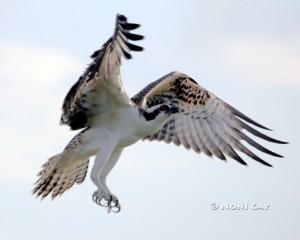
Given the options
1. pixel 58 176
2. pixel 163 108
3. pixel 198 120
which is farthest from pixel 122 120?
pixel 198 120

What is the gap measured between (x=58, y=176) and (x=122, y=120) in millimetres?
1478

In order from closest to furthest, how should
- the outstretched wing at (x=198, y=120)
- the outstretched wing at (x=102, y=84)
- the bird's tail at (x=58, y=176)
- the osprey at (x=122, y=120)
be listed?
1. the outstretched wing at (x=102, y=84)
2. the osprey at (x=122, y=120)
3. the bird's tail at (x=58, y=176)
4. the outstretched wing at (x=198, y=120)

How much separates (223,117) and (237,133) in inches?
12.7

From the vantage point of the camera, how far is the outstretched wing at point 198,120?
15.7m

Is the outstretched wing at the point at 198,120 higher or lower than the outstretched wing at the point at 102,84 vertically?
lower

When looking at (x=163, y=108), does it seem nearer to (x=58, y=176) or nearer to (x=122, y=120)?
(x=122, y=120)

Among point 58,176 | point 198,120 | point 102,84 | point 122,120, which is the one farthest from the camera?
point 198,120

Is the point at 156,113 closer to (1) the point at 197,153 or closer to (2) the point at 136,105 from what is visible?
(2) the point at 136,105

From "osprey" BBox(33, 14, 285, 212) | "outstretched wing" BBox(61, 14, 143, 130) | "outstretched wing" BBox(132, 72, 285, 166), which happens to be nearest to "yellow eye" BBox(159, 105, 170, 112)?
"osprey" BBox(33, 14, 285, 212)

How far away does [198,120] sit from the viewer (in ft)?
52.6

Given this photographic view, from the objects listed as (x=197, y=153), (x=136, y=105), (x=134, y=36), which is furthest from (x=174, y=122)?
(x=134, y=36)

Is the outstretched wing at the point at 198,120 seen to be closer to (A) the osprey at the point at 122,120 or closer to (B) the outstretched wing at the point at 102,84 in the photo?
(A) the osprey at the point at 122,120

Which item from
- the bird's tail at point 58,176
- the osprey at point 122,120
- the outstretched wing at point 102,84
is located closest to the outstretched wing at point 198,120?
the osprey at point 122,120

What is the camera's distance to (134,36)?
1272 centimetres
